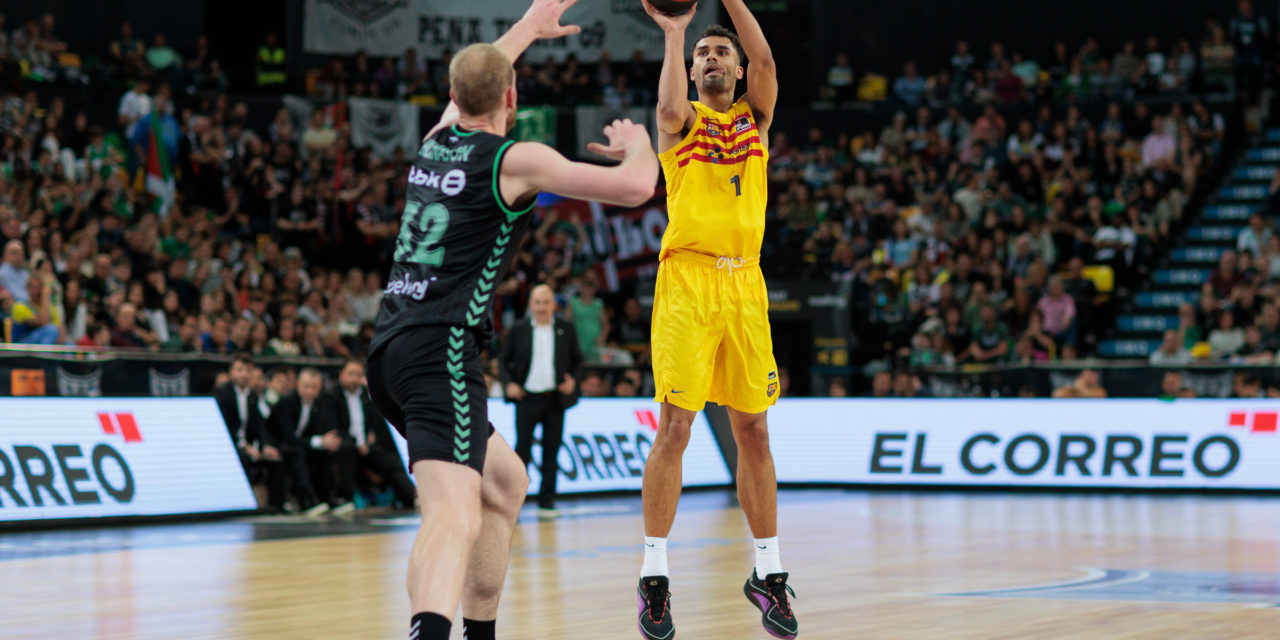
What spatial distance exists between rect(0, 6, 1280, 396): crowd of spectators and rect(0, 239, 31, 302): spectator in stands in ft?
0.08

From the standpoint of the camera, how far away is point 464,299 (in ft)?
15.3

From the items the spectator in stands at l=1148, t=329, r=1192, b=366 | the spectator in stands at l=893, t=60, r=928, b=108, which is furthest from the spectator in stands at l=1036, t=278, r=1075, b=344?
the spectator in stands at l=893, t=60, r=928, b=108

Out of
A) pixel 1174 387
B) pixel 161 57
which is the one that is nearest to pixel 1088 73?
pixel 1174 387

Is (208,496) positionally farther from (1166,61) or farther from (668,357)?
(1166,61)

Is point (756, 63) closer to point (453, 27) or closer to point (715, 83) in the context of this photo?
point (715, 83)

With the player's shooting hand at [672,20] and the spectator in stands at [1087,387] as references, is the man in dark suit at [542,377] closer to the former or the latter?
the spectator in stands at [1087,387]

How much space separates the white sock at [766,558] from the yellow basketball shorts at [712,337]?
0.59 metres

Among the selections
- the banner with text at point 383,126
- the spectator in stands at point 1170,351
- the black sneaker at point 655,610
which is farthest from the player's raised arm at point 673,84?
the banner with text at point 383,126

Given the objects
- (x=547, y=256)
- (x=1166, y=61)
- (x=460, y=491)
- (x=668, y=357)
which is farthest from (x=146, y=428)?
(x=1166, y=61)

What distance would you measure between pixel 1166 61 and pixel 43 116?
64.2 feet

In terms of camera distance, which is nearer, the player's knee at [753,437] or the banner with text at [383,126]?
the player's knee at [753,437]

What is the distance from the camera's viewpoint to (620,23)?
27984mm

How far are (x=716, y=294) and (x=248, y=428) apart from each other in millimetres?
8316

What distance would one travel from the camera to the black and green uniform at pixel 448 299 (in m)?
4.61
